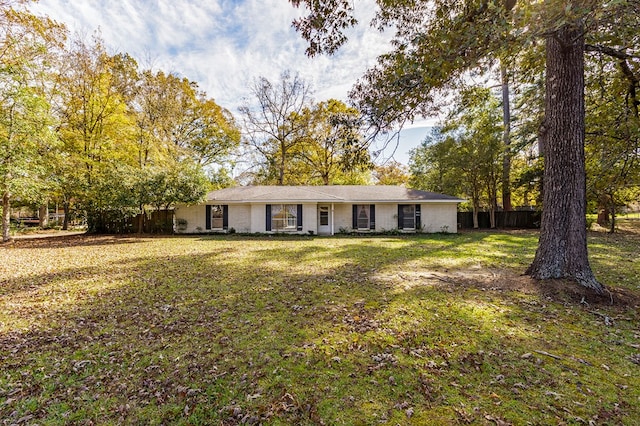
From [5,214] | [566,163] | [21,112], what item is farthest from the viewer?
[5,214]

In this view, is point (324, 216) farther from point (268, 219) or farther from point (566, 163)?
point (566, 163)

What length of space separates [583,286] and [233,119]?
28.3 meters

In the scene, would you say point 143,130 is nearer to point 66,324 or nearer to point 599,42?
point 66,324

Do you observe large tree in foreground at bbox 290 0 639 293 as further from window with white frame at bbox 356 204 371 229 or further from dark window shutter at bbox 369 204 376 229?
window with white frame at bbox 356 204 371 229

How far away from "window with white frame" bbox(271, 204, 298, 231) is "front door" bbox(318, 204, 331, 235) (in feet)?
5.89

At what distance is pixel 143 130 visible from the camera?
61.0 feet

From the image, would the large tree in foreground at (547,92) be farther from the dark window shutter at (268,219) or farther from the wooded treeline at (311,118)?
the dark window shutter at (268,219)

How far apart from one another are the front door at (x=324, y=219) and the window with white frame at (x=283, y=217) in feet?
5.89

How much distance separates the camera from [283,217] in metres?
18.2

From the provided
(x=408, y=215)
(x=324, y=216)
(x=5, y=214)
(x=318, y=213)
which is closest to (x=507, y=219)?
(x=408, y=215)

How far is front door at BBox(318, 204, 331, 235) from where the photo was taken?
18.8m

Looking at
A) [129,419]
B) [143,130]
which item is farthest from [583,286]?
[143,130]

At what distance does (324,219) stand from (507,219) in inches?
566

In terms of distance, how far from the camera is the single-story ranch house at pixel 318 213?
1800cm
